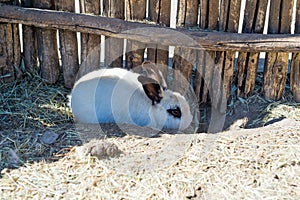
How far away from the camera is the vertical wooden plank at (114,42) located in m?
4.75

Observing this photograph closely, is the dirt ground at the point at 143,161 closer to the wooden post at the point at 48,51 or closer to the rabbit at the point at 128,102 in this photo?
the rabbit at the point at 128,102

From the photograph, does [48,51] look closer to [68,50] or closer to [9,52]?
[68,50]

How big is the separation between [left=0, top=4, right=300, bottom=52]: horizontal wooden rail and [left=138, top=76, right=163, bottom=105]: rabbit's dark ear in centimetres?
47

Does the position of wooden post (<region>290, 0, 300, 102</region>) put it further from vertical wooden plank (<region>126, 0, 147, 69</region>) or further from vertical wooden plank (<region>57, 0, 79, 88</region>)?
vertical wooden plank (<region>57, 0, 79, 88</region>)

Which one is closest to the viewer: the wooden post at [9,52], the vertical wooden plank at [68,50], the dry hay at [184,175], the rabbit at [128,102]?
the dry hay at [184,175]

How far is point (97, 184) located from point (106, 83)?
4.87ft

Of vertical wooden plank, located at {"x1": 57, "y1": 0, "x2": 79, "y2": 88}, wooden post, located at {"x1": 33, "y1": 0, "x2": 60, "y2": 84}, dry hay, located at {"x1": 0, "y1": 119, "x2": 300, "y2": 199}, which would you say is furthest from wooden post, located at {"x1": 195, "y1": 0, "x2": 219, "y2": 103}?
wooden post, located at {"x1": 33, "y1": 0, "x2": 60, "y2": 84}

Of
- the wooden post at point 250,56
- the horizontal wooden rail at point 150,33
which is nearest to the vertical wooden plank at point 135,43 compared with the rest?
the horizontal wooden rail at point 150,33

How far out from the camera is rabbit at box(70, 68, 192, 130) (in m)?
4.48

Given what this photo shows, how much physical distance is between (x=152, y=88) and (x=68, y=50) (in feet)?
3.91

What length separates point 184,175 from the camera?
350 centimetres

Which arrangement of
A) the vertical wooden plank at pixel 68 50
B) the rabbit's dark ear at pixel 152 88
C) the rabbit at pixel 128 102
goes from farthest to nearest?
the vertical wooden plank at pixel 68 50
the rabbit at pixel 128 102
the rabbit's dark ear at pixel 152 88

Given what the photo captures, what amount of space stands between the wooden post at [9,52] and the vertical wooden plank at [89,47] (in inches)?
29.0

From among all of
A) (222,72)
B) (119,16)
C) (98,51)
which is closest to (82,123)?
(98,51)
